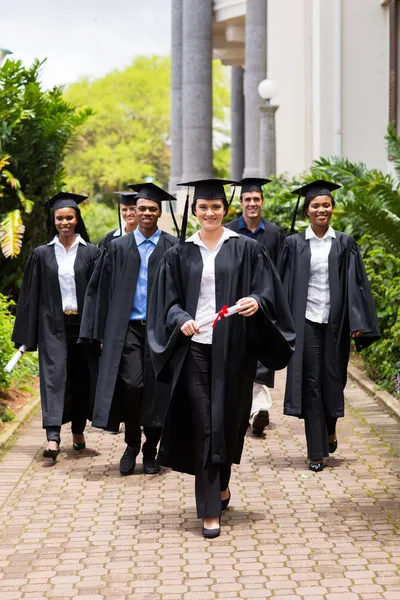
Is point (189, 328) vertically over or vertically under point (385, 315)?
over

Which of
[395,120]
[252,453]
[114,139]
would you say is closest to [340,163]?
[395,120]

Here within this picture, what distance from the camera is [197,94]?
30.0 m

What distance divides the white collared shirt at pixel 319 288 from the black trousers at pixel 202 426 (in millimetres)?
1874

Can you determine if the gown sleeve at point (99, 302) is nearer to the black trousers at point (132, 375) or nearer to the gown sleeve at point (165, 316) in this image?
the black trousers at point (132, 375)

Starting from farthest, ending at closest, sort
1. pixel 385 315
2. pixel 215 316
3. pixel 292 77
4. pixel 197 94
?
pixel 197 94, pixel 292 77, pixel 385 315, pixel 215 316

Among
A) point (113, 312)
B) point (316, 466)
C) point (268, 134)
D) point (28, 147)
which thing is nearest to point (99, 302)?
point (113, 312)

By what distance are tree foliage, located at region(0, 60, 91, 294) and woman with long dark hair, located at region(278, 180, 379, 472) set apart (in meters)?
6.32

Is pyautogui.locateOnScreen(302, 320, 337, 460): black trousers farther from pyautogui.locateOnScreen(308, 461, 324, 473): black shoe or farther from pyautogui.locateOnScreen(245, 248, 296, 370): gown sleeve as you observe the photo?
pyautogui.locateOnScreen(245, 248, 296, 370): gown sleeve

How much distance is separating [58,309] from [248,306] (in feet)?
9.19

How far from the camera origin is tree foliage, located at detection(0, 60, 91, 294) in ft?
46.9

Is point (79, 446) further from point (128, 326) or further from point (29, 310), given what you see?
point (128, 326)

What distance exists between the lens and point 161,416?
805cm

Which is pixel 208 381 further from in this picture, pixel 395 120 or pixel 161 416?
pixel 395 120

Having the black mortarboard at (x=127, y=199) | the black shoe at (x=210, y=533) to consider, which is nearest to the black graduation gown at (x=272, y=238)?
the black mortarboard at (x=127, y=199)
